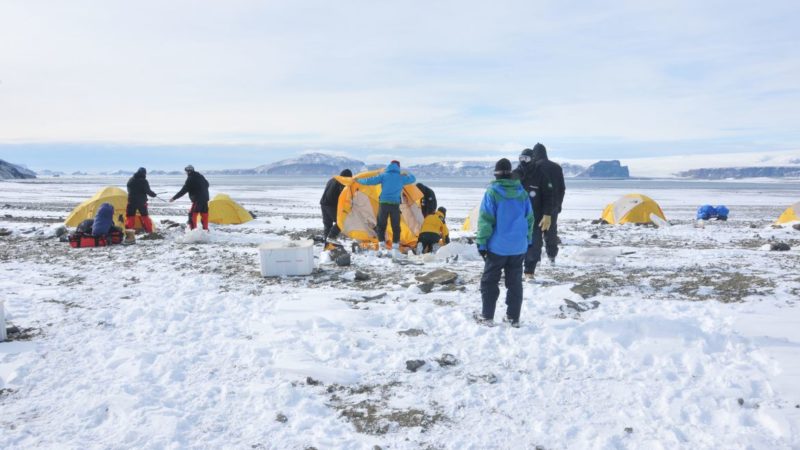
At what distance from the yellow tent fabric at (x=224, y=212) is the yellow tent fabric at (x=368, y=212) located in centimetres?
821

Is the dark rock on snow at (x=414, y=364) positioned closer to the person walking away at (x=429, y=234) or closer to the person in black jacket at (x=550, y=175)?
the person in black jacket at (x=550, y=175)

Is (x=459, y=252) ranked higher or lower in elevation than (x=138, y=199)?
lower

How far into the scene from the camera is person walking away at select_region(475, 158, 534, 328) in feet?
18.2

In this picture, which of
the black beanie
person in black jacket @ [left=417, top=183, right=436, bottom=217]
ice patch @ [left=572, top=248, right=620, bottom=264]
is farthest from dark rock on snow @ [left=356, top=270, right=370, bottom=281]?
ice patch @ [left=572, top=248, right=620, bottom=264]

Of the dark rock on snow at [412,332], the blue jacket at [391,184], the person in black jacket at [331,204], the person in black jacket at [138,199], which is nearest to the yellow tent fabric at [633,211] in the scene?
the blue jacket at [391,184]

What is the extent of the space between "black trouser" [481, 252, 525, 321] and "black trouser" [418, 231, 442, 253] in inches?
215

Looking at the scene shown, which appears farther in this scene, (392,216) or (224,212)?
(224,212)

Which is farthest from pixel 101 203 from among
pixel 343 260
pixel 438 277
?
pixel 438 277

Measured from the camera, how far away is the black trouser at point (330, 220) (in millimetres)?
11562

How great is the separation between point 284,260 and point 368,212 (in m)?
3.29

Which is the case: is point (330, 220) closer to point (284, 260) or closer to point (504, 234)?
point (284, 260)

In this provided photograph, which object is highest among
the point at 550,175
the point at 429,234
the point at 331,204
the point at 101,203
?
the point at 550,175

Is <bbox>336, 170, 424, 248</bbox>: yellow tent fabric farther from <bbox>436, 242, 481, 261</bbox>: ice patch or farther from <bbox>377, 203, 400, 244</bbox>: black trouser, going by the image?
<bbox>436, 242, 481, 261</bbox>: ice patch

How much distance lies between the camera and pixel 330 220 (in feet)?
38.2
